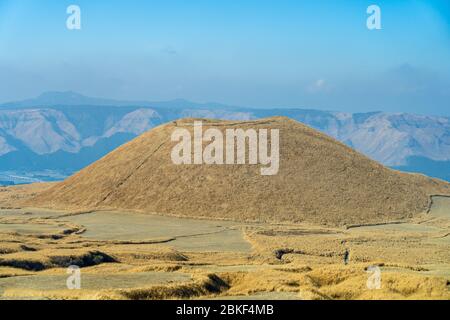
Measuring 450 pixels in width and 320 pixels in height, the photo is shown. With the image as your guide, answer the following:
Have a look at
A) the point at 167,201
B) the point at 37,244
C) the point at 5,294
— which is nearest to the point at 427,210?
the point at 167,201

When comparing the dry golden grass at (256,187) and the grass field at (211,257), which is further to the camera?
the dry golden grass at (256,187)

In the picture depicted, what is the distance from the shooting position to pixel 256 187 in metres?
96.5

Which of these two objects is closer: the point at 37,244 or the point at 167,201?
the point at 37,244

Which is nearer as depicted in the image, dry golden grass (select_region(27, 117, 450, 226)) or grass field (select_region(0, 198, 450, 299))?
grass field (select_region(0, 198, 450, 299))

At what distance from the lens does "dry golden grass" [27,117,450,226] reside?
9062 cm

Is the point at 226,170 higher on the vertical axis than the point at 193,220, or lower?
higher

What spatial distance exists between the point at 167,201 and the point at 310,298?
2647 inches

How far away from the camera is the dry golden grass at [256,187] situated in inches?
3568

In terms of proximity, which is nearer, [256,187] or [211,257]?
[211,257]

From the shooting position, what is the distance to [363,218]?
292 feet

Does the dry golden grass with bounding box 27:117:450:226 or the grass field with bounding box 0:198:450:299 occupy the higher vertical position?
the dry golden grass with bounding box 27:117:450:226

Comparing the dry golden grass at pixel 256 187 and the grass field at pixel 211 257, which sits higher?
the dry golden grass at pixel 256 187

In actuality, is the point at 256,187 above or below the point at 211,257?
above
